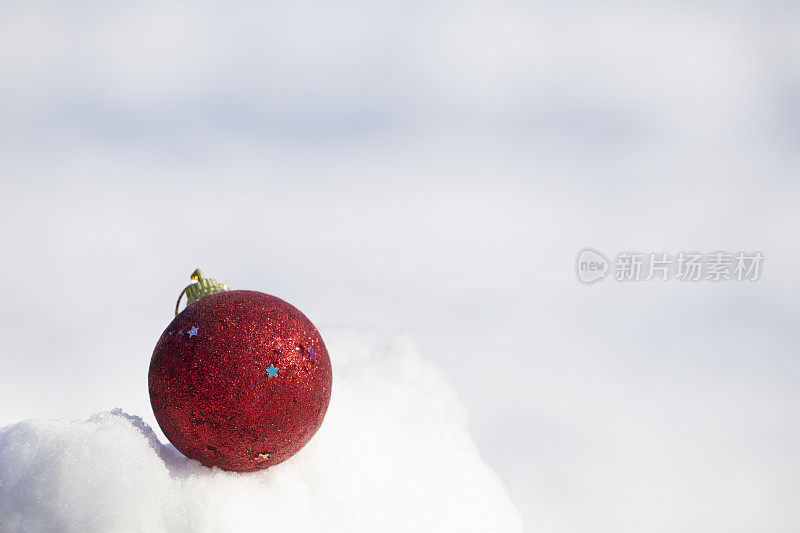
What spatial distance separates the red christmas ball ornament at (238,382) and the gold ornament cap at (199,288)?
263 mm

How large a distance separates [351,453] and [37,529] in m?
1.53

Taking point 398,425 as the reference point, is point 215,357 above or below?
above

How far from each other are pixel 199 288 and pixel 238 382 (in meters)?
0.76

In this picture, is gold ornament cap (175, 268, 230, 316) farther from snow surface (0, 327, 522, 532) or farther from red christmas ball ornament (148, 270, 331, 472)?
snow surface (0, 327, 522, 532)

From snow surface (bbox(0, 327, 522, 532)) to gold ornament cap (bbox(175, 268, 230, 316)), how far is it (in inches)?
27.3

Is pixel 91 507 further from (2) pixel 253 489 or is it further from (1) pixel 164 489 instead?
(2) pixel 253 489

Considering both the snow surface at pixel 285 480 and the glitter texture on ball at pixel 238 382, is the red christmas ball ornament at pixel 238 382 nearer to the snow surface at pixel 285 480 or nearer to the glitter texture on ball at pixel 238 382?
the glitter texture on ball at pixel 238 382

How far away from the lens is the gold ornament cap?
12.5 feet

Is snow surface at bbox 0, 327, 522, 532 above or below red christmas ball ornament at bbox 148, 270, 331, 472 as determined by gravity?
below

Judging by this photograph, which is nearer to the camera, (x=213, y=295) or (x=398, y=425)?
(x=213, y=295)

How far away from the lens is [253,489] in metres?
3.49

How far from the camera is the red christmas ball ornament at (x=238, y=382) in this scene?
3303 mm

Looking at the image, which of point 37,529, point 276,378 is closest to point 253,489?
point 276,378

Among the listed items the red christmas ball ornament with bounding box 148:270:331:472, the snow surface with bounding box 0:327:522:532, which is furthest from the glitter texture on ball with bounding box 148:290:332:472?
the snow surface with bounding box 0:327:522:532
